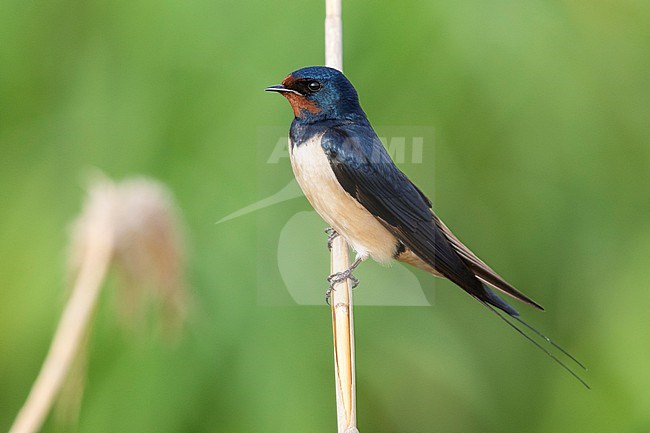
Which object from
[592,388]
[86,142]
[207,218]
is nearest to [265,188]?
[207,218]

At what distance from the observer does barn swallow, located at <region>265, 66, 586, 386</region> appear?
37.8 inches

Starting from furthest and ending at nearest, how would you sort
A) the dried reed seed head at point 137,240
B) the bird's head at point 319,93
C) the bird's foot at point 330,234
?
the bird's foot at point 330,234
the bird's head at point 319,93
the dried reed seed head at point 137,240

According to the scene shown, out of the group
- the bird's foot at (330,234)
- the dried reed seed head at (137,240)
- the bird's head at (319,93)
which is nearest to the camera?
the dried reed seed head at (137,240)

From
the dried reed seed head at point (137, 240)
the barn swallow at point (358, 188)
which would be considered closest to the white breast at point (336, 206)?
the barn swallow at point (358, 188)

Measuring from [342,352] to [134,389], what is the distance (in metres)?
0.51

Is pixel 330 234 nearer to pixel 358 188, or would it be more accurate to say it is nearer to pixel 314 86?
pixel 358 188

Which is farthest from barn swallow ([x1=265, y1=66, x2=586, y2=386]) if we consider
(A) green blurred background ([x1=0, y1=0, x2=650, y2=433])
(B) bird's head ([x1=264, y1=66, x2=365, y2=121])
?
(A) green blurred background ([x1=0, y1=0, x2=650, y2=433])

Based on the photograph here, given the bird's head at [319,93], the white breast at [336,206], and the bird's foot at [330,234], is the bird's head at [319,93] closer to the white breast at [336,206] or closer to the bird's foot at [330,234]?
the white breast at [336,206]

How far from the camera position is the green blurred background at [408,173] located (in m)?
1.22

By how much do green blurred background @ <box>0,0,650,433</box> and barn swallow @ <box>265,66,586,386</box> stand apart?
196 mm

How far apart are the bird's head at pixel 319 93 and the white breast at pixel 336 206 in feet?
0.11

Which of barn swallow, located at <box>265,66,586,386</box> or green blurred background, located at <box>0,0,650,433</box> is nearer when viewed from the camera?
barn swallow, located at <box>265,66,586,386</box>

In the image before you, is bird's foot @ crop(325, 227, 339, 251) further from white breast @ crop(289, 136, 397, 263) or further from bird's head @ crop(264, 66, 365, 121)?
bird's head @ crop(264, 66, 365, 121)

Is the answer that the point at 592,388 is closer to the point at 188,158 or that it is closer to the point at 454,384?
the point at 454,384
